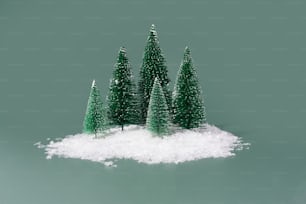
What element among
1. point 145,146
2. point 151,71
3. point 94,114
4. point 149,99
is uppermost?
point 151,71

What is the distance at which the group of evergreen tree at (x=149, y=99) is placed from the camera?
44844mm

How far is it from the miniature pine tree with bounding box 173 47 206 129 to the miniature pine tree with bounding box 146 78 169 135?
131cm

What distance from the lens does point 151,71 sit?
46.0 m

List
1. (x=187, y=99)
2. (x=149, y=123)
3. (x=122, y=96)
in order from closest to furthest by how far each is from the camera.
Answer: (x=149, y=123) → (x=187, y=99) → (x=122, y=96)

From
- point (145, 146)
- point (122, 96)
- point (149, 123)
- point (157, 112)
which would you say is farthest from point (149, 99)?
point (145, 146)

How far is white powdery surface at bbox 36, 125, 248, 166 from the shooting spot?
Answer: 1719 inches

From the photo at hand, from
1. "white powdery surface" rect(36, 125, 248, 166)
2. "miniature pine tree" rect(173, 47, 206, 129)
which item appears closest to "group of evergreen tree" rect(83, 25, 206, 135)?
"miniature pine tree" rect(173, 47, 206, 129)

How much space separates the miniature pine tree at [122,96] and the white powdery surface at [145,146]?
0.58 metres

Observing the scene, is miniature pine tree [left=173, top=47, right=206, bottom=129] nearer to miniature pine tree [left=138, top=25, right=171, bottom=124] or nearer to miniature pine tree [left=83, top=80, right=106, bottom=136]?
miniature pine tree [left=138, top=25, right=171, bottom=124]

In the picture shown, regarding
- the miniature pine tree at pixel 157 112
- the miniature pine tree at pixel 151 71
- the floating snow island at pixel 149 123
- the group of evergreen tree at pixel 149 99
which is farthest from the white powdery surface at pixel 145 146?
the miniature pine tree at pixel 151 71

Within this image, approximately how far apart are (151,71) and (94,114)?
3.72m

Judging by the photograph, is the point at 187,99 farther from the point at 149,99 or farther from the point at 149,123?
the point at 149,123

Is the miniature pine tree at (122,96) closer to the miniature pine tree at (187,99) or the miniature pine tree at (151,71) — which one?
the miniature pine tree at (151,71)

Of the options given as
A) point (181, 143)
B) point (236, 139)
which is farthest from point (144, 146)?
point (236, 139)
